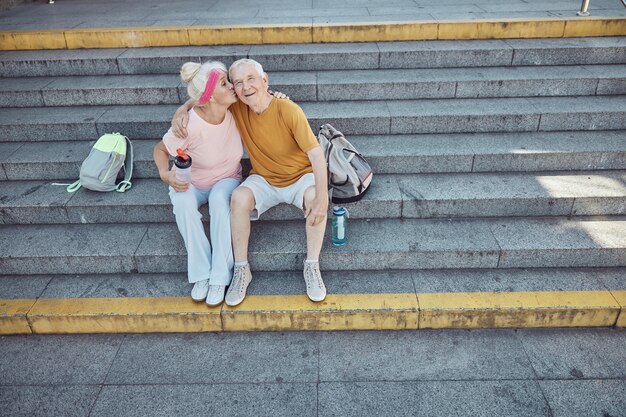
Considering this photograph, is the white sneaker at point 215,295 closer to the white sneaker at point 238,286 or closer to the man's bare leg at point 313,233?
the white sneaker at point 238,286

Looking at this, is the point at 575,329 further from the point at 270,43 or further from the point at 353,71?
the point at 270,43

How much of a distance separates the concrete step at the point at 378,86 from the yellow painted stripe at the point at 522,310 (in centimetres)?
245

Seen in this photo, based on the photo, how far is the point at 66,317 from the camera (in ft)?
11.9

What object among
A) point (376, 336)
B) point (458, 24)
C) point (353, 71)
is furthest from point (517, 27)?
point (376, 336)

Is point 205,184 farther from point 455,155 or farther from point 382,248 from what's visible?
point 455,155

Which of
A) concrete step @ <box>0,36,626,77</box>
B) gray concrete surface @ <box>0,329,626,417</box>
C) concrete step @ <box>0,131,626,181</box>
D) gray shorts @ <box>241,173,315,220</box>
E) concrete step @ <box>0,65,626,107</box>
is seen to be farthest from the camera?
concrete step @ <box>0,36,626,77</box>

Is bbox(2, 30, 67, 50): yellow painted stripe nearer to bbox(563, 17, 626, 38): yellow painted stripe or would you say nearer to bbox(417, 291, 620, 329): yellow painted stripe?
bbox(417, 291, 620, 329): yellow painted stripe

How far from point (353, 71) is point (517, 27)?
2104mm

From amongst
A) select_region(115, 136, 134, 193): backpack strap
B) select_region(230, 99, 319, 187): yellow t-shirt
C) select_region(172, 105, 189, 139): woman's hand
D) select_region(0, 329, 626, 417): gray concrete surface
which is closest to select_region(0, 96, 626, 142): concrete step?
select_region(115, 136, 134, 193): backpack strap

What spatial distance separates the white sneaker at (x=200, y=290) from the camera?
144 inches

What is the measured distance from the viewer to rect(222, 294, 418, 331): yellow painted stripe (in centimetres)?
355

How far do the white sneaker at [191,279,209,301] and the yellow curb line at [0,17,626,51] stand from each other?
347cm

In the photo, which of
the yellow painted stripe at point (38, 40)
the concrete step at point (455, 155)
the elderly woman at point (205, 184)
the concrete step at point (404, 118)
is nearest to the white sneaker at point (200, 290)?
the elderly woman at point (205, 184)

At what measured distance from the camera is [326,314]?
3557 mm
